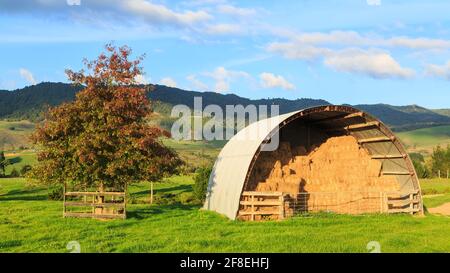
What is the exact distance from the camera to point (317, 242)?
54.9ft

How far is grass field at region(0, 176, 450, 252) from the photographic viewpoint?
622 inches

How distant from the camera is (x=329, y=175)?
91.1 feet

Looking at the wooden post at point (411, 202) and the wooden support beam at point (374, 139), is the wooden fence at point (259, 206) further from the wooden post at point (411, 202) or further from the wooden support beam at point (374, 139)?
the wooden support beam at point (374, 139)

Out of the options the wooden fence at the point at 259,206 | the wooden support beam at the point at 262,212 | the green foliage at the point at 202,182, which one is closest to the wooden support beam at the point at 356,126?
the wooden fence at the point at 259,206

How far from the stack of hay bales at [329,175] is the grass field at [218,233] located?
80.8 inches

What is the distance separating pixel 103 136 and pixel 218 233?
7.82 m

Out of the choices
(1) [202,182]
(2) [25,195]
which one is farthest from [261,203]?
(2) [25,195]

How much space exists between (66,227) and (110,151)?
469cm

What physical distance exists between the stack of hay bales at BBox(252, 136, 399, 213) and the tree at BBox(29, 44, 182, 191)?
5.60 metres

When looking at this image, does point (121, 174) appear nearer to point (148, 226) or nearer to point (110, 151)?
point (110, 151)

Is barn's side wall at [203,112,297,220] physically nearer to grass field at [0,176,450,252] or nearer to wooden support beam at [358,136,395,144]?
grass field at [0,176,450,252]

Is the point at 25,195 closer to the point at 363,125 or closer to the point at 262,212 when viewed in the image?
the point at 262,212
